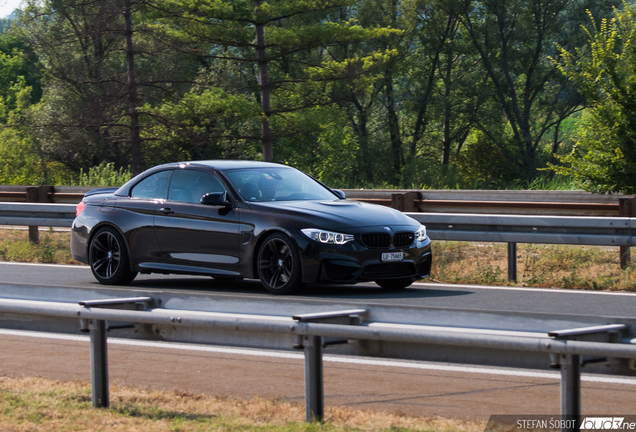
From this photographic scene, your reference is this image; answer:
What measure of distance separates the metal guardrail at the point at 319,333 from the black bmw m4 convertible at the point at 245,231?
406 cm

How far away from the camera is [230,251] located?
10.0m

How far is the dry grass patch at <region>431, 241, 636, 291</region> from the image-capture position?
11283 millimetres

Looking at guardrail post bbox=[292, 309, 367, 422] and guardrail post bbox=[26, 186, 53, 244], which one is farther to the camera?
guardrail post bbox=[26, 186, 53, 244]

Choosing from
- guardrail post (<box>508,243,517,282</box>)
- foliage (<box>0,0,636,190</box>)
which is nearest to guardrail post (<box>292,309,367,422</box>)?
guardrail post (<box>508,243,517,282</box>)

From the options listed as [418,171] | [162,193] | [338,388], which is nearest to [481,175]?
[418,171]

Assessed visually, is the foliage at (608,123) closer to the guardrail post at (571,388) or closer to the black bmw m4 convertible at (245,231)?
the black bmw m4 convertible at (245,231)

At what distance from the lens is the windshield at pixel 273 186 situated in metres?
10.3

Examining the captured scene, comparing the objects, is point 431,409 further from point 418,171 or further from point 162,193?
point 418,171

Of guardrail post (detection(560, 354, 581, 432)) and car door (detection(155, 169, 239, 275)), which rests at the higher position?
car door (detection(155, 169, 239, 275))

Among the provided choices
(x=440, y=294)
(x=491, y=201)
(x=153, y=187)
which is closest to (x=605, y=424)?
(x=440, y=294)

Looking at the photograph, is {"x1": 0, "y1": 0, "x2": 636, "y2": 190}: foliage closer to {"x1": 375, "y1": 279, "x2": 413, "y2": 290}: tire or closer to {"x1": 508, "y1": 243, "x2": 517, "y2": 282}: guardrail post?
→ {"x1": 508, "y1": 243, "x2": 517, "y2": 282}: guardrail post

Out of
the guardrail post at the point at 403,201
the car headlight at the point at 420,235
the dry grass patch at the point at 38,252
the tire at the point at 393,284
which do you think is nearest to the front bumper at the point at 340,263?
the car headlight at the point at 420,235

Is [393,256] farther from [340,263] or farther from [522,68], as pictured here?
[522,68]

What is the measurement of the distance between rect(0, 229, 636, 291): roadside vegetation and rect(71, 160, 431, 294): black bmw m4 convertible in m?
2.11
